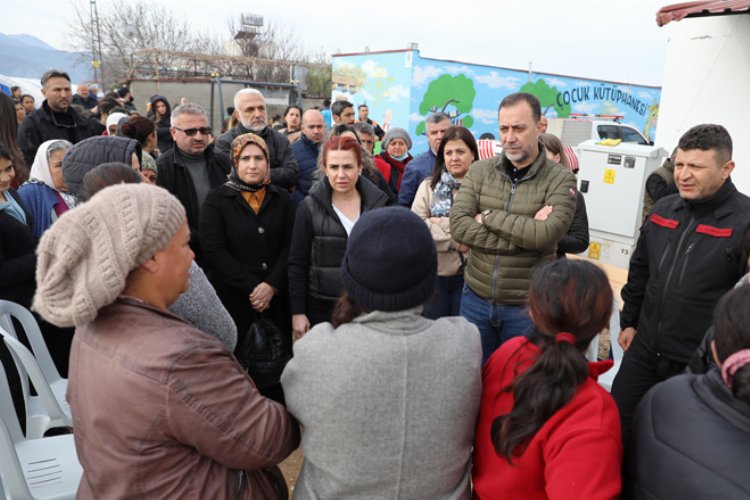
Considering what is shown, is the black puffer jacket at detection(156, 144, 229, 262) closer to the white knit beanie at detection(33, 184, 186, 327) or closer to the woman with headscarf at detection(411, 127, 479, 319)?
the woman with headscarf at detection(411, 127, 479, 319)

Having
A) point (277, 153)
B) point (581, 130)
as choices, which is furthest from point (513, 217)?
point (581, 130)

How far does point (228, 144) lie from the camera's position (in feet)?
15.5

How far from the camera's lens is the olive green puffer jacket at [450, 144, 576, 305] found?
2.73 meters

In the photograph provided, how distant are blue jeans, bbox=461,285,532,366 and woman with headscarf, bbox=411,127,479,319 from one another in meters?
0.39

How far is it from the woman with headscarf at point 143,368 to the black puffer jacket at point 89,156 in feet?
6.13

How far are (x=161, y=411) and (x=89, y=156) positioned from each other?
2253 mm

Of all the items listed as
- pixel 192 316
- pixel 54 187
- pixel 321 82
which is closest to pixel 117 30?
pixel 321 82

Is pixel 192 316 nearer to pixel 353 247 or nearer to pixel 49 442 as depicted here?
pixel 353 247

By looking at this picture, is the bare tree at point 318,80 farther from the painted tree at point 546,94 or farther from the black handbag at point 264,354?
the black handbag at point 264,354

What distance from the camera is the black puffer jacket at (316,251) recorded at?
3162mm

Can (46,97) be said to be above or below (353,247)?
above

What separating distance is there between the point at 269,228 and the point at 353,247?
6.78 feet

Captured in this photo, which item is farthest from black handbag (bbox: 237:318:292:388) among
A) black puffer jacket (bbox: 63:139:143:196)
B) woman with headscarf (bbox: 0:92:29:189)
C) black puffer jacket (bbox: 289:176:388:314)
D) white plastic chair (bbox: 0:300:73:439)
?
woman with headscarf (bbox: 0:92:29:189)

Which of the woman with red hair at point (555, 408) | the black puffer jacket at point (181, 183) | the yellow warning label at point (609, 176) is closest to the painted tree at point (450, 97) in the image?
the yellow warning label at point (609, 176)
